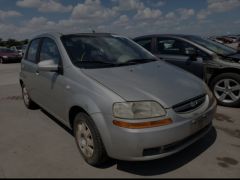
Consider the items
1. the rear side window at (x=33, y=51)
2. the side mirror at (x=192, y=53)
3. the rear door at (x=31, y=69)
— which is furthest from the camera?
the side mirror at (x=192, y=53)

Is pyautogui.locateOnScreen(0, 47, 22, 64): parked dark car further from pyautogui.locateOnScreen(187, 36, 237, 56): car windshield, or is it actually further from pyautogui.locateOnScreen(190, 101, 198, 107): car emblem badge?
pyautogui.locateOnScreen(190, 101, 198, 107): car emblem badge

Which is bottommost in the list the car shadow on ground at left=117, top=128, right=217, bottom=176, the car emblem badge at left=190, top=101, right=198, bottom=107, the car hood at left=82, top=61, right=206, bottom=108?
the car shadow on ground at left=117, top=128, right=217, bottom=176

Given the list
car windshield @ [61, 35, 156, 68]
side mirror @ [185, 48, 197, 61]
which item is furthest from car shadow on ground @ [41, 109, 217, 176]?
side mirror @ [185, 48, 197, 61]

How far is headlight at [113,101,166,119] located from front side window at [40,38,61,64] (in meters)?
1.43

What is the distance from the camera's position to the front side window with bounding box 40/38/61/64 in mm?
3455

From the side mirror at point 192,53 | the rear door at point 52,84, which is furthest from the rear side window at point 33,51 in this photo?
the side mirror at point 192,53

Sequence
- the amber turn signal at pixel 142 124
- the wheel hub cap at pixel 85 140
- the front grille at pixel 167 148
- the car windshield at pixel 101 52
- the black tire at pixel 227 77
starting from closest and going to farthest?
the amber turn signal at pixel 142 124, the front grille at pixel 167 148, the wheel hub cap at pixel 85 140, the car windshield at pixel 101 52, the black tire at pixel 227 77

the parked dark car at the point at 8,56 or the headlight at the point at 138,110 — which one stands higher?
the parked dark car at the point at 8,56

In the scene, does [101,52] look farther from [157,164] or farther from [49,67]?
[157,164]

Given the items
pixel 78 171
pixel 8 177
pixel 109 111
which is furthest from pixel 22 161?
pixel 109 111

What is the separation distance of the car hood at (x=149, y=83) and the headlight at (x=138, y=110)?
0.18 feet

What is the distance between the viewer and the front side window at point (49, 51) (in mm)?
3455

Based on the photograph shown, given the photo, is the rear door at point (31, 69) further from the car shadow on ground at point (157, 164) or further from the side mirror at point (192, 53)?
the side mirror at point (192, 53)

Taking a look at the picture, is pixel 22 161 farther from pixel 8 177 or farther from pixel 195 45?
pixel 195 45
